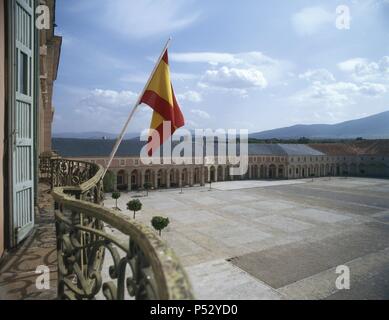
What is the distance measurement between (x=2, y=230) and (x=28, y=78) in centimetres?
309

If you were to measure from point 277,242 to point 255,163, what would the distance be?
44.2 m

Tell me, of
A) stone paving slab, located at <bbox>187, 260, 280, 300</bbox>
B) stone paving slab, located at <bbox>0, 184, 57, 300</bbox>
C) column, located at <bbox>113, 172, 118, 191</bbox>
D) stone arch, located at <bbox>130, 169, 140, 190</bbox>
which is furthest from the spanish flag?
stone arch, located at <bbox>130, 169, 140, 190</bbox>

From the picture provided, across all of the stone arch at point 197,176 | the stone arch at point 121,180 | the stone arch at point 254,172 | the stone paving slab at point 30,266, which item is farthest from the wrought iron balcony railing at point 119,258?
the stone arch at point 254,172

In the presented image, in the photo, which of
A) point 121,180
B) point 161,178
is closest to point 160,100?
point 121,180

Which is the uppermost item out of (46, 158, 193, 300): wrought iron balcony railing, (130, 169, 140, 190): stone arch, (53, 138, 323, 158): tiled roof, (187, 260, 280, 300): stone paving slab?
(53, 138, 323, 158): tiled roof

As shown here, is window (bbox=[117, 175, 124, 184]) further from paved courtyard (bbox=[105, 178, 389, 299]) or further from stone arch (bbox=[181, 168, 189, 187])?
stone arch (bbox=[181, 168, 189, 187])

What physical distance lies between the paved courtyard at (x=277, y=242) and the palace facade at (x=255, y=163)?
8.41 meters

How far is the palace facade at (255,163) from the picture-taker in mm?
49875

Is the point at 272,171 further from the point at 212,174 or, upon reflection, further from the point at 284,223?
the point at 284,223

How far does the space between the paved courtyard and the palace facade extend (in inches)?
331

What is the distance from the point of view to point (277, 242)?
72.3 feet

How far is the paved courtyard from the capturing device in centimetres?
1488
